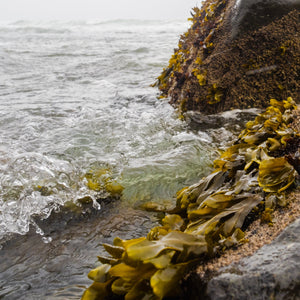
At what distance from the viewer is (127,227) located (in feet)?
6.49

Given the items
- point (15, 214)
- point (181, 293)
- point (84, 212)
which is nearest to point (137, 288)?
point (181, 293)

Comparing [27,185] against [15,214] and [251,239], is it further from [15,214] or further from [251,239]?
[251,239]

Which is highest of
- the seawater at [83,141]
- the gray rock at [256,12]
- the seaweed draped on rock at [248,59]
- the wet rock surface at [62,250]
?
the gray rock at [256,12]

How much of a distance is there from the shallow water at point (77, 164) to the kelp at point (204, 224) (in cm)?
33

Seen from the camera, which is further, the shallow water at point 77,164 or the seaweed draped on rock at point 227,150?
the shallow water at point 77,164

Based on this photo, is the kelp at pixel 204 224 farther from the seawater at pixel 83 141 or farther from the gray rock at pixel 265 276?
the seawater at pixel 83 141

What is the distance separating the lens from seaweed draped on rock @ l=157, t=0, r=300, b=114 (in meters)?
3.36

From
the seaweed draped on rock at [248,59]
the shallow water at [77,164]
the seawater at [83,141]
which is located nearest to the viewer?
the shallow water at [77,164]

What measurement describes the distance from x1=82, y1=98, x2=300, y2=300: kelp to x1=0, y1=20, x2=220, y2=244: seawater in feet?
1.78

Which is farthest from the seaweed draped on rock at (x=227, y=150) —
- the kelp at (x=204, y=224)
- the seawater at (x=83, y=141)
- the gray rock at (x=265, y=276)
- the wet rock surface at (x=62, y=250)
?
the seawater at (x=83, y=141)

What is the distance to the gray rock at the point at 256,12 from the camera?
3393mm

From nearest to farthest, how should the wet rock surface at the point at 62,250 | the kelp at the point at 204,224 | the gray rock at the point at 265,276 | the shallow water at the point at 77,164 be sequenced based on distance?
the gray rock at the point at 265,276, the kelp at the point at 204,224, the wet rock surface at the point at 62,250, the shallow water at the point at 77,164

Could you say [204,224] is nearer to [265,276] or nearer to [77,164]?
[265,276]

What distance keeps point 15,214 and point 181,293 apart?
1394 mm
